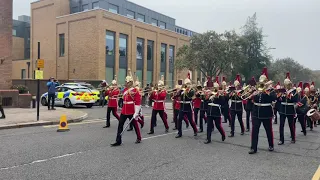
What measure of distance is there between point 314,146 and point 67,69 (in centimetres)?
3074

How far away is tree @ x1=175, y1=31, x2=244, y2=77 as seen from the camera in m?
29.3

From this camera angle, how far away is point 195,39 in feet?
99.3

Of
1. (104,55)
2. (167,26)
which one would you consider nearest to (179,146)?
(104,55)

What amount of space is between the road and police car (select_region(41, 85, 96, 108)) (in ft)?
32.2

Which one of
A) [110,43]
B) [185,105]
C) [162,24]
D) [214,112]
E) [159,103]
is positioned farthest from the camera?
[162,24]

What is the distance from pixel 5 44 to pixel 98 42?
15.0 meters

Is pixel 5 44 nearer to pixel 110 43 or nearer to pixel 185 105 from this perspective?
pixel 185 105

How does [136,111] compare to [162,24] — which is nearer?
[136,111]

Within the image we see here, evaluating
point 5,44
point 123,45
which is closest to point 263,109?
point 5,44

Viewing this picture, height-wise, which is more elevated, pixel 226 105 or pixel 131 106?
pixel 131 106

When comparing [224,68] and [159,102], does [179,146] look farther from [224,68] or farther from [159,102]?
[224,68]

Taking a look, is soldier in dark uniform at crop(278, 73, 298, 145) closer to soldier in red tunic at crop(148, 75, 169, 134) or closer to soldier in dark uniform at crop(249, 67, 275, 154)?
soldier in dark uniform at crop(249, 67, 275, 154)

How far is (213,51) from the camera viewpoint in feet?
96.3

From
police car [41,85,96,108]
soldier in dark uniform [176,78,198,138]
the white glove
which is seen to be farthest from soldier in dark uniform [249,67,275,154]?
police car [41,85,96,108]
